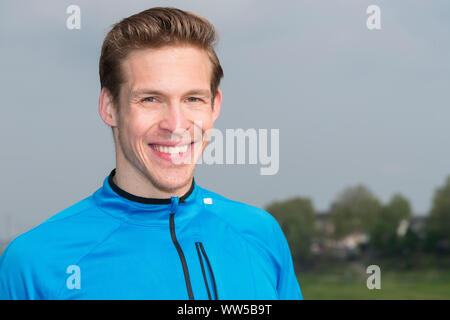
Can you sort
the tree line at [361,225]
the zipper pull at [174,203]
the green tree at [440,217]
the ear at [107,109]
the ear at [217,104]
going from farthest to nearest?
the tree line at [361,225] → the green tree at [440,217] → the ear at [217,104] → the ear at [107,109] → the zipper pull at [174,203]

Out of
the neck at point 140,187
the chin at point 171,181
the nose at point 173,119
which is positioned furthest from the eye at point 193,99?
the neck at point 140,187

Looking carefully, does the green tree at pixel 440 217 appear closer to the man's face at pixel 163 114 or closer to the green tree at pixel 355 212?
the green tree at pixel 355 212

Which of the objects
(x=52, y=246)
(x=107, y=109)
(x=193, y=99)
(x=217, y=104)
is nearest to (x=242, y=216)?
(x=217, y=104)

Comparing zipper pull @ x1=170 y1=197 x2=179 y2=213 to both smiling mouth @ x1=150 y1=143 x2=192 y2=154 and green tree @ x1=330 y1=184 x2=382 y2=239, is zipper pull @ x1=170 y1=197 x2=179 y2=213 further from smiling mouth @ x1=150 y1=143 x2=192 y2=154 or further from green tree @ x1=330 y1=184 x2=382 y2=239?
green tree @ x1=330 y1=184 x2=382 y2=239

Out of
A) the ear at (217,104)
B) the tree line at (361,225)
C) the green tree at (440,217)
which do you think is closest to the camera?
the ear at (217,104)

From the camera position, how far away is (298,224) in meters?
89.1

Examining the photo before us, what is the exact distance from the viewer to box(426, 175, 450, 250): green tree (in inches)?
3054

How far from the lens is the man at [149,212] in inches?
129

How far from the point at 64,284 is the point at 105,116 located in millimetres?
1183

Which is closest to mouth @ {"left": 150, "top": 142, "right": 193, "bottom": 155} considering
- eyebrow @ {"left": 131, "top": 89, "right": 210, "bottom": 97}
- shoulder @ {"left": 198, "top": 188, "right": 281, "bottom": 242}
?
eyebrow @ {"left": 131, "top": 89, "right": 210, "bottom": 97}

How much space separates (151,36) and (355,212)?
88.0 m

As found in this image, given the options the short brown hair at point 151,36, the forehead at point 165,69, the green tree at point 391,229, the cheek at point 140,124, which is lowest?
the green tree at point 391,229
